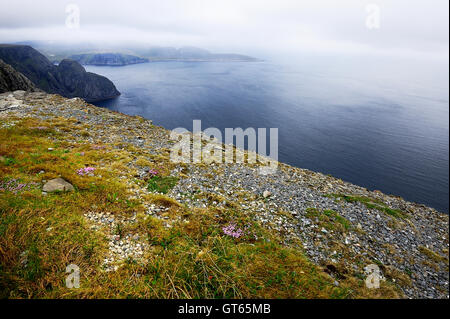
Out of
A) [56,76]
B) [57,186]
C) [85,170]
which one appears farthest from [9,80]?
[56,76]

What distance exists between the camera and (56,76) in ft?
624

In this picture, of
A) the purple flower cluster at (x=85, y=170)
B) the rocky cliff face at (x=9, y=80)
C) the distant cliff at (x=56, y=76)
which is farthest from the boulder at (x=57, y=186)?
the distant cliff at (x=56, y=76)

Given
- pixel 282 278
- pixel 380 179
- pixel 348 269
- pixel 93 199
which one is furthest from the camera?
pixel 380 179

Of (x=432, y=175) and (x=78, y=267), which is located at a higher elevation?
(x=78, y=267)

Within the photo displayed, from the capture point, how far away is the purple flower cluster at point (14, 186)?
26.9 feet

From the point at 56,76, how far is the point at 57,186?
842 ft

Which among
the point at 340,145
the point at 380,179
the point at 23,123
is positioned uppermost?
the point at 23,123

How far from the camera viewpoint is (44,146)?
14188mm

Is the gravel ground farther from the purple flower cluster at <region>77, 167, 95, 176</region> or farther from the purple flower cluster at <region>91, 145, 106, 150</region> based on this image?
the purple flower cluster at <region>77, 167, 95, 176</region>

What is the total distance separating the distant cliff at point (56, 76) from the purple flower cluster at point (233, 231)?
186028 millimetres

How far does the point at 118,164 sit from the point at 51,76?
24896cm

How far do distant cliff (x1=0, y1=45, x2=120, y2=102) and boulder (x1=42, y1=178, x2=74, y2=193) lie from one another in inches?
7134
